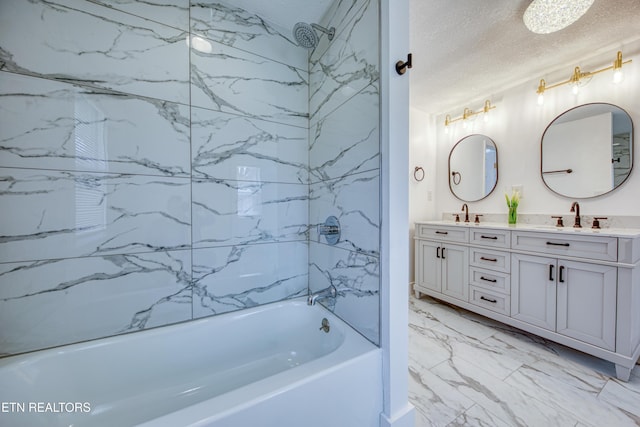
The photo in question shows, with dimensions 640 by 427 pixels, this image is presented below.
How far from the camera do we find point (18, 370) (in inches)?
35.7

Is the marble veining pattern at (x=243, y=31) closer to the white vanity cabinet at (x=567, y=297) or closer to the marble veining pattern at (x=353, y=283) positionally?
the marble veining pattern at (x=353, y=283)

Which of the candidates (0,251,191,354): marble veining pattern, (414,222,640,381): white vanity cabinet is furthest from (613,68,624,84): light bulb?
(0,251,191,354): marble veining pattern

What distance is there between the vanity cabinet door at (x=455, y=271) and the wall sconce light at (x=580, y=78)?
1.54 metres

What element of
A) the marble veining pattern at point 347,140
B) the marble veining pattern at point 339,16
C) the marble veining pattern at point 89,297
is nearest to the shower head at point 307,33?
the marble veining pattern at point 339,16

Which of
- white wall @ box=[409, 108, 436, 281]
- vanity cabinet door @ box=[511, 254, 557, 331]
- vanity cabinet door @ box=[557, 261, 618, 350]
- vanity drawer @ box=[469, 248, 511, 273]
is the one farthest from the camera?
white wall @ box=[409, 108, 436, 281]

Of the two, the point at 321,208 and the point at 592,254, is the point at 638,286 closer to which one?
the point at 592,254

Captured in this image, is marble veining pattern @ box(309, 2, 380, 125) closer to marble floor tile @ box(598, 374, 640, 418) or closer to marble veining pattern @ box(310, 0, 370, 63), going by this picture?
marble veining pattern @ box(310, 0, 370, 63)

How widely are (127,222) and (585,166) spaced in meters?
3.24

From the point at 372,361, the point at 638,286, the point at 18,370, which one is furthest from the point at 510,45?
the point at 18,370

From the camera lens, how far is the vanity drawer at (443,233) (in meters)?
2.18

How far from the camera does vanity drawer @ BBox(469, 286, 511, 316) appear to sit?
190 cm

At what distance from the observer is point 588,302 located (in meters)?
1.49

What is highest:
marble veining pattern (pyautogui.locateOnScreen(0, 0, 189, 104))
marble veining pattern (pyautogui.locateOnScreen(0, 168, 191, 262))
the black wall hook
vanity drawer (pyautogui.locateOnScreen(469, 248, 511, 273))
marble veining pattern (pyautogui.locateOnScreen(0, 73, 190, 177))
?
marble veining pattern (pyautogui.locateOnScreen(0, 0, 189, 104))

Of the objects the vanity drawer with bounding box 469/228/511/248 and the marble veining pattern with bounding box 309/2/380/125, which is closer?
the marble veining pattern with bounding box 309/2/380/125
